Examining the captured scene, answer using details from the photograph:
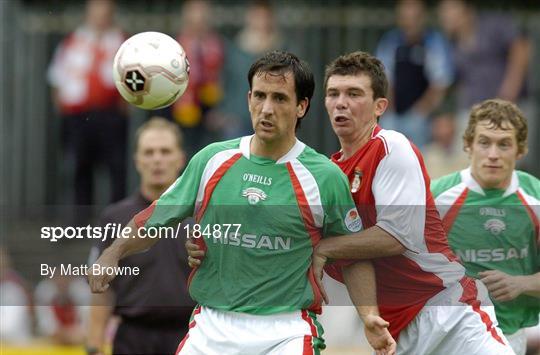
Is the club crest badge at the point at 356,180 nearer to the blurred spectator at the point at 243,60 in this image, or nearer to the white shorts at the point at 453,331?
the white shorts at the point at 453,331

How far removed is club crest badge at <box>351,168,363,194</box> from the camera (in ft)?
26.2

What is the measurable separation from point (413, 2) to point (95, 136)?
12.8 ft

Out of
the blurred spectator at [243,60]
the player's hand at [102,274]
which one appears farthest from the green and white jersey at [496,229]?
the blurred spectator at [243,60]

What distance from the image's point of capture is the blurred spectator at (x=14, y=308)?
42.2ft

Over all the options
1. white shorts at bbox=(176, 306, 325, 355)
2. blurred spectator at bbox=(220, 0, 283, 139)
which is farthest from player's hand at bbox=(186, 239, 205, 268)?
blurred spectator at bbox=(220, 0, 283, 139)

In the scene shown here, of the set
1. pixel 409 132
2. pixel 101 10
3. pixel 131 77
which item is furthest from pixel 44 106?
pixel 131 77

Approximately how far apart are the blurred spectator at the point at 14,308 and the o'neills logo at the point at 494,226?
18.7 ft

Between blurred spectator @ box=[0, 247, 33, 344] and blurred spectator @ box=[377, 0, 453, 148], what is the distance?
431 cm

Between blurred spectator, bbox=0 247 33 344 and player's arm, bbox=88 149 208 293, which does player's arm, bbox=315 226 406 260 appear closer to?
player's arm, bbox=88 149 208 293

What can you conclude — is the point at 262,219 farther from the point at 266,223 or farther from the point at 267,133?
the point at 267,133

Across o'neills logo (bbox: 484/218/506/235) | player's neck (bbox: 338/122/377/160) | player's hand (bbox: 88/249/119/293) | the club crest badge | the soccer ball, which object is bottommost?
player's hand (bbox: 88/249/119/293)

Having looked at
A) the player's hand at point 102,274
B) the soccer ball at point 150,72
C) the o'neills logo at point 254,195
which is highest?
the soccer ball at point 150,72

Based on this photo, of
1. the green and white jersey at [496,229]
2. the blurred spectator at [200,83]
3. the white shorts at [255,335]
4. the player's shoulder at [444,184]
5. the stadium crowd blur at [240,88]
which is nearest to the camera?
the white shorts at [255,335]

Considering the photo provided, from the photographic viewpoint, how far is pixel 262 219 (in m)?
7.71
